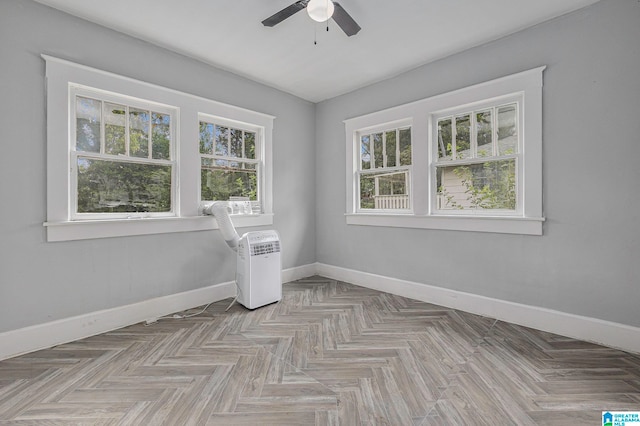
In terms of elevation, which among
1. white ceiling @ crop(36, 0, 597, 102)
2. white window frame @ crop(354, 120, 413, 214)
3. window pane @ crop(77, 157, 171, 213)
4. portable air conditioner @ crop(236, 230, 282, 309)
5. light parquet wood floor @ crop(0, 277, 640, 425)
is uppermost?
white ceiling @ crop(36, 0, 597, 102)

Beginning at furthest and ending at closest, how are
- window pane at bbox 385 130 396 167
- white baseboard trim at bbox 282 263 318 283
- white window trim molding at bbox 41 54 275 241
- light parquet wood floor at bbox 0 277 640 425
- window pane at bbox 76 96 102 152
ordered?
white baseboard trim at bbox 282 263 318 283, window pane at bbox 385 130 396 167, window pane at bbox 76 96 102 152, white window trim molding at bbox 41 54 275 241, light parquet wood floor at bbox 0 277 640 425

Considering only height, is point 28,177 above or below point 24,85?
below

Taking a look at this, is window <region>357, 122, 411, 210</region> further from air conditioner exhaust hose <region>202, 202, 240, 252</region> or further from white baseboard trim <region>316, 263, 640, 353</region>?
air conditioner exhaust hose <region>202, 202, 240, 252</region>

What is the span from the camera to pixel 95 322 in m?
2.66

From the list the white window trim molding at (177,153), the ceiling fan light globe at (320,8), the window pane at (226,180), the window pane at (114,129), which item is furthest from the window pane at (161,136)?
the ceiling fan light globe at (320,8)

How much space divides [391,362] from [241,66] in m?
3.51

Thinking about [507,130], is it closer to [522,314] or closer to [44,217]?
[522,314]

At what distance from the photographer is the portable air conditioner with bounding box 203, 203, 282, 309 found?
128 inches

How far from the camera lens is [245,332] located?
8.91ft

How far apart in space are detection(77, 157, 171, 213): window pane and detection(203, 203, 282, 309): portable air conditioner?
0.53 meters

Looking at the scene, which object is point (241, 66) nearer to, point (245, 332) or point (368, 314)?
point (245, 332)

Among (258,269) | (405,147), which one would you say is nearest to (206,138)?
(258,269)

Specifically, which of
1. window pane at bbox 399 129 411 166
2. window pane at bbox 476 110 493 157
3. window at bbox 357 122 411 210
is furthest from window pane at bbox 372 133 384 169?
window pane at bbox 476 110 493 157

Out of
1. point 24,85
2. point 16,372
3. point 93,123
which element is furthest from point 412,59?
point 16,372
